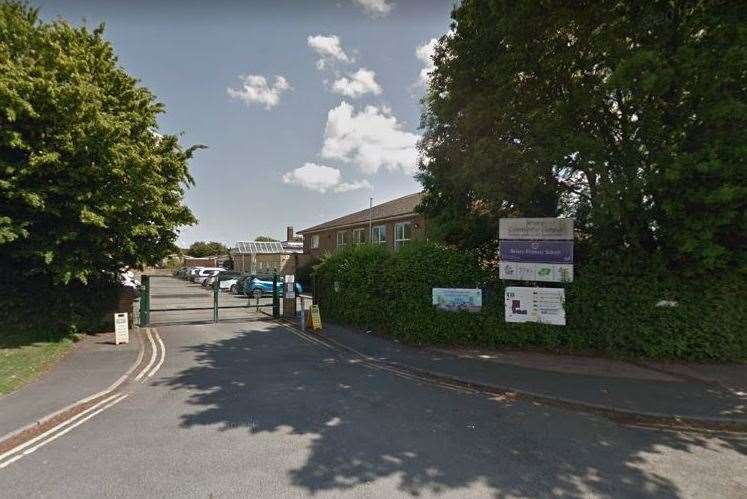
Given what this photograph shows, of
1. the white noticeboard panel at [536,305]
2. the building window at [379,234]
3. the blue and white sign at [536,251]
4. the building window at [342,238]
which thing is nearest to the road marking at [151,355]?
the white noticeboard panel at [536,305]

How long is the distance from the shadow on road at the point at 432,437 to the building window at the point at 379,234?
19595 millimetres

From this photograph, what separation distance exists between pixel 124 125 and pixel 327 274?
7.62 m

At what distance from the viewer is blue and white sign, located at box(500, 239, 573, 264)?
9055 millimetres

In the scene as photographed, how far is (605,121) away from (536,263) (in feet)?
11.6

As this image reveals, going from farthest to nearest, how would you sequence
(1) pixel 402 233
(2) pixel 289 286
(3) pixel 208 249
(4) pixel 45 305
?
(3) pixel 208 249 < (1) pixel 402 233 < (2) pixel 289 286 < (4) pixel 45 305

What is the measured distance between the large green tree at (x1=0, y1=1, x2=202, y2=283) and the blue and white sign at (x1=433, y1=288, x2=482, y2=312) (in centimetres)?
811

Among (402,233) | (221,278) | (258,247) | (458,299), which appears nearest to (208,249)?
(258,247)

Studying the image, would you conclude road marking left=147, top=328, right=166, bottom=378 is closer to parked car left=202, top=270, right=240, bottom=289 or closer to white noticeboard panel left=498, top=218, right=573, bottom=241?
white noticeboard panel left=498, top=218, right=573, bottom=241

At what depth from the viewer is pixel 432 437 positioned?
4762 millimetres

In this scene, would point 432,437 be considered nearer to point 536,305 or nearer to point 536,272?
point 536,305

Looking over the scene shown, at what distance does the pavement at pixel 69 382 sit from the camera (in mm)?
5348

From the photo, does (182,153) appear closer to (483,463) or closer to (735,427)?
(483,463)

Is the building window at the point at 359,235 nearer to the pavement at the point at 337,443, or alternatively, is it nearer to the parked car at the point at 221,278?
the parked car at the point at 221,278

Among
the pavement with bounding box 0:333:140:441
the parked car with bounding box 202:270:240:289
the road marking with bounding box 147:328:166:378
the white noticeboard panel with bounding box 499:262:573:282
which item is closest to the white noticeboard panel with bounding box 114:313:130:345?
the pavement with bounding box 0:333:140:441
